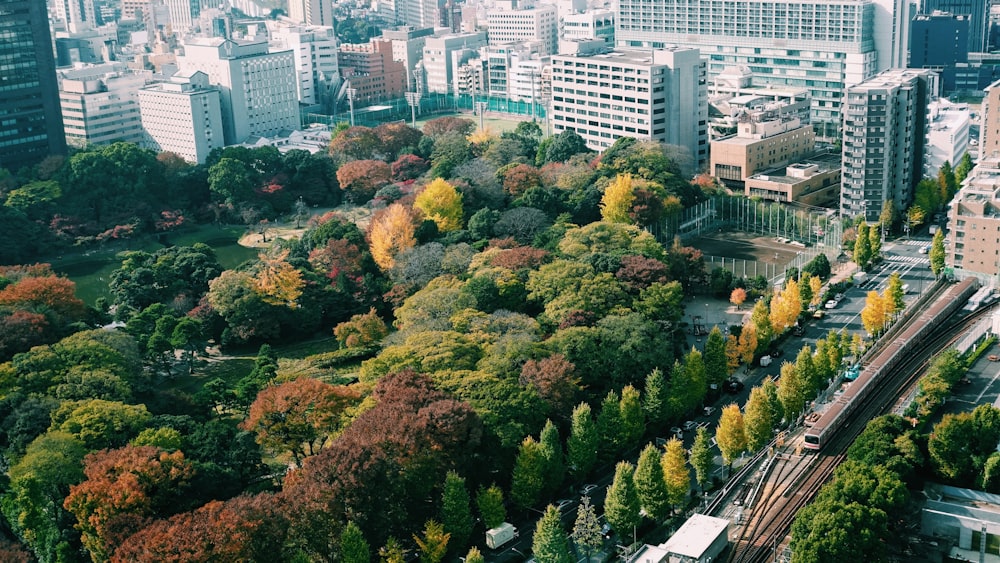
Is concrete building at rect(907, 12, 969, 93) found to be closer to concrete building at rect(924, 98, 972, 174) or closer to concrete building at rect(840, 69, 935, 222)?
concrete building at rect(924, 98, 972, 174)

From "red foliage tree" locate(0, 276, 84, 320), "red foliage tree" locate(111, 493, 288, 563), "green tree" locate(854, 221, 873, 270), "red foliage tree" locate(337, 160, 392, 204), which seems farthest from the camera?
"red foliage tree" locate(337, 160, 392, 204)

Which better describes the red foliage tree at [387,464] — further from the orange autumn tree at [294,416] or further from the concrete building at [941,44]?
the concrete building at [941,44]

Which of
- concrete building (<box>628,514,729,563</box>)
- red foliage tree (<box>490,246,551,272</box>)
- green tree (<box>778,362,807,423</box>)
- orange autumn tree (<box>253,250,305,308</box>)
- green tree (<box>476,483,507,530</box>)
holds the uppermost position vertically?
red foliage tree (<box>490,246,551,272</box>)

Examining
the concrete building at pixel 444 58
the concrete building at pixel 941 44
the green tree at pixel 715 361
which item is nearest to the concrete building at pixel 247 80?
the concrete building at pixel 444 58

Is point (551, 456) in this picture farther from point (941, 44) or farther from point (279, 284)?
point (941, 44)

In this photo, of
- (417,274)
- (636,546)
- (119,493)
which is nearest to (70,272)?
(417,274)

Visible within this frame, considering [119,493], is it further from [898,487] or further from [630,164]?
[630,164]

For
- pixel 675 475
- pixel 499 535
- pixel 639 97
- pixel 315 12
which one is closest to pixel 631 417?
pixel 675 475

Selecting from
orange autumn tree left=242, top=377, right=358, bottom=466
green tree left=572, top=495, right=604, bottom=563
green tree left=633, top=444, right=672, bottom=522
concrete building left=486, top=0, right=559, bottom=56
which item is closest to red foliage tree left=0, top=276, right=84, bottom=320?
orange autumn tree left=242, top=377, right=358, bottom=466
